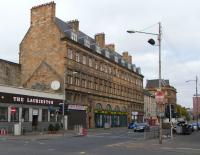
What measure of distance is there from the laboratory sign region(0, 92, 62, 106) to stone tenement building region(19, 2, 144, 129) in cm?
350

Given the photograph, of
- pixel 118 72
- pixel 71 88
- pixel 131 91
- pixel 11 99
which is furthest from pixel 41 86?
pixel 131 91

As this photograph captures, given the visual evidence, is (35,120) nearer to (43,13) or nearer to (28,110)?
(28,110)

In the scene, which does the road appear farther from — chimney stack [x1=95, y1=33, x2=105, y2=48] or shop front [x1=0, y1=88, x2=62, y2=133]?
chimney stack [x1=95, y1=33, x2=105, y2=48]

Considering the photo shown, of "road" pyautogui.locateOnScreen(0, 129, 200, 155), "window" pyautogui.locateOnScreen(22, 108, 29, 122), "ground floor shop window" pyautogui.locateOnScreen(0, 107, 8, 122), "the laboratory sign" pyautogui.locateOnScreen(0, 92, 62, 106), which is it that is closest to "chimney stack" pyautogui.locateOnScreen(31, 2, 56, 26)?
"the laboratory sign" pyautogui.locateOnScreen(0, 92, 62, 106)

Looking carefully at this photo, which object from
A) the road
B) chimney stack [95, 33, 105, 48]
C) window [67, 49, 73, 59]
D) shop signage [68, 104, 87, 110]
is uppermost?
chimney stack [95, 33, 105, 48]

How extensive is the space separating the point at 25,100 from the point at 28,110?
172 cm

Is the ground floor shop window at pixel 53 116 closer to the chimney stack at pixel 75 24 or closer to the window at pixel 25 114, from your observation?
the window at pixel 25 114

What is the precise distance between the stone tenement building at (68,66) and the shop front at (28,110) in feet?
12.5

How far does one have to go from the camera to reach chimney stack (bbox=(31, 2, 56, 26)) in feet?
218

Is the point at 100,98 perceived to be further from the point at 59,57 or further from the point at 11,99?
the point at 11,99

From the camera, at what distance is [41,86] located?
64.5 meters

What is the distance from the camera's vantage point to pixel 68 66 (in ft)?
211

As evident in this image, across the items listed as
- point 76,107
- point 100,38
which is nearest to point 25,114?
point 76,107

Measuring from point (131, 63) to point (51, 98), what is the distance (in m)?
48.1
